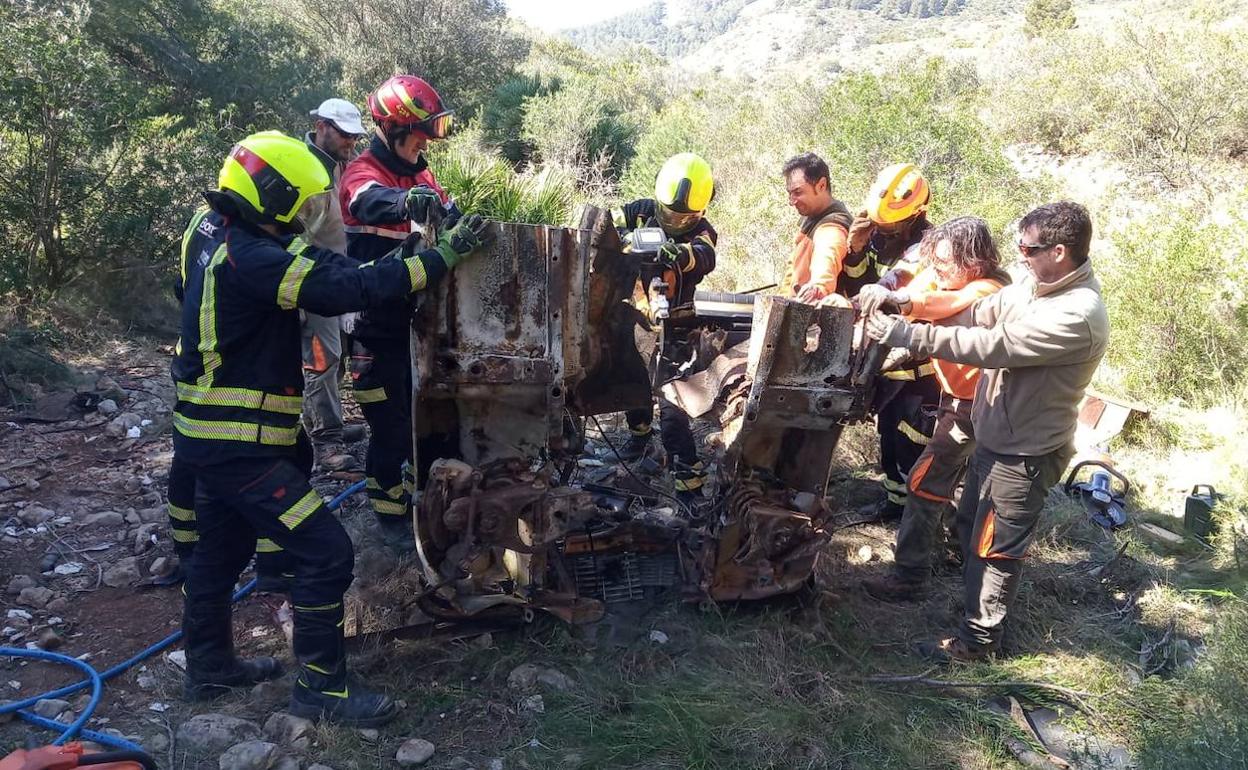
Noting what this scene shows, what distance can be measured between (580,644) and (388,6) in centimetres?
2009

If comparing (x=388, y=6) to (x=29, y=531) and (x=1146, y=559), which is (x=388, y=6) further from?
(x=1146, y=559)

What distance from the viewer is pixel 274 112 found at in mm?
11398

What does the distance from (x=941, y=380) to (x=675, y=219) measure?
1.87 m

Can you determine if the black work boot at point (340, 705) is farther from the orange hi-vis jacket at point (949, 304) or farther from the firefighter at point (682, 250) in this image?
the orange hi-vis jacket at point (949, 304)

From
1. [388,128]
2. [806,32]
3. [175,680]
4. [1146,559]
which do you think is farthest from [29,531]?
[806,32]

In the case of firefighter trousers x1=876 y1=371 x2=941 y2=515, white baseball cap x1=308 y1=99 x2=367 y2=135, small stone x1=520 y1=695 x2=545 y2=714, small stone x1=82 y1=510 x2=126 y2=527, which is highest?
white baseball cap x1=308 y1=99 x2=367 y2=135

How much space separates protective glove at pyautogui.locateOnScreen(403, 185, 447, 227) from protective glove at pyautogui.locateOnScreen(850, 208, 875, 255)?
2376 mm

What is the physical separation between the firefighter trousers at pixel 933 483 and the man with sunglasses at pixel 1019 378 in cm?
22

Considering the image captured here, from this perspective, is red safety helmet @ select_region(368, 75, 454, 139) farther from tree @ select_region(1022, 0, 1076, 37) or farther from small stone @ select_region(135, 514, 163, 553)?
tree @ select_region(1022, 0, 1076, 37)

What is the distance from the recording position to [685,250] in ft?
15.5

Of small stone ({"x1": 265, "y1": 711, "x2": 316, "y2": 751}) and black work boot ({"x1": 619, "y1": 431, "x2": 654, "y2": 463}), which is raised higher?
black work boot ({"x1": 619, "y1": 431, "x2": 654, "y2": 463})

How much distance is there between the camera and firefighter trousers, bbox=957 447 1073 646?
3299 mm

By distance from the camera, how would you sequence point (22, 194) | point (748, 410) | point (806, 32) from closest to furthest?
point (748, 410) < point (22, 194) < point (806, 32)

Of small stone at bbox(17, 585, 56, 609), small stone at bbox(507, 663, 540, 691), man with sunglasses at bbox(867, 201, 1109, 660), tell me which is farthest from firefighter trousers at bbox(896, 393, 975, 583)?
small stone at bbox(17, 585, 56, 609)
